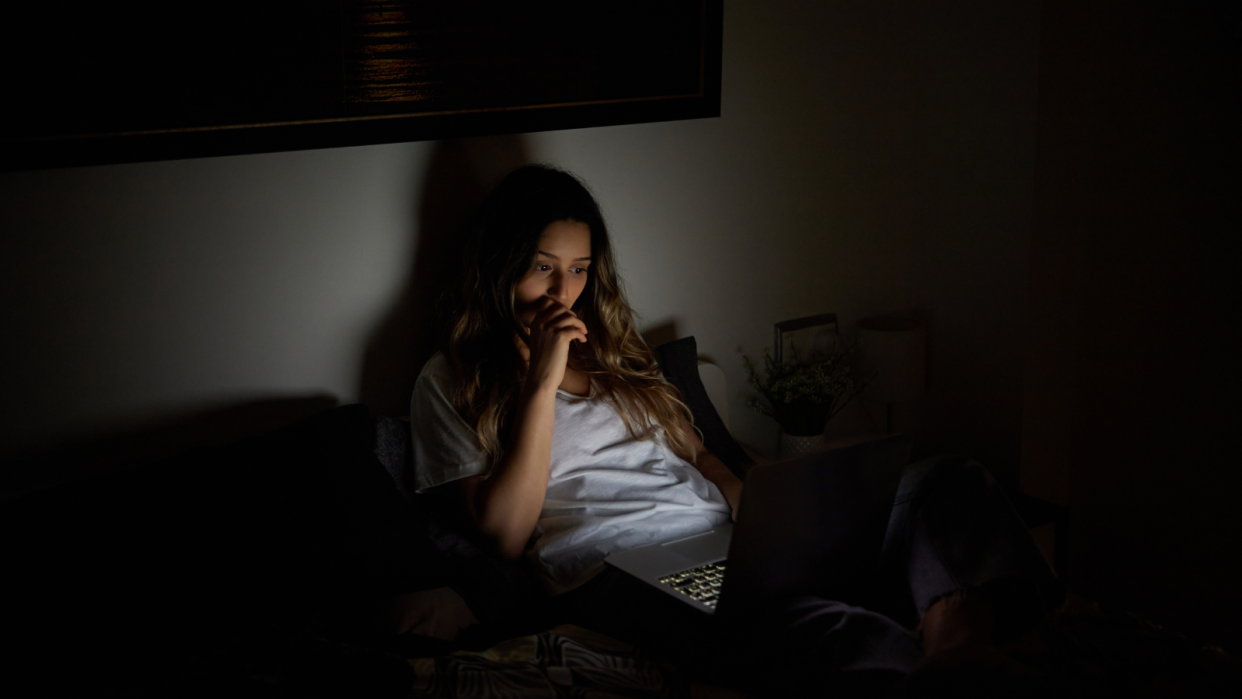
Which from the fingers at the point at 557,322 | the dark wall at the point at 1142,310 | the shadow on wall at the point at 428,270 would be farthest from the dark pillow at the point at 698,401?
the dark wall at the point at 1142,310

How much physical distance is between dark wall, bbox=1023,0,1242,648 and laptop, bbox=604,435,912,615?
1472 millimetres

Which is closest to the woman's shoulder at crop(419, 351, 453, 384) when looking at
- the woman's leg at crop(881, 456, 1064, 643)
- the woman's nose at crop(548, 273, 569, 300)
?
the woman's nose at crop(548, 273, 569, 300)

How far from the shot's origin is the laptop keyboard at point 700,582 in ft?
4.80

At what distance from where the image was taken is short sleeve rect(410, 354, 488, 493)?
1727 millimetres

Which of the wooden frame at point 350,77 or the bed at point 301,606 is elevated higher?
the wooden frame at point 350,77

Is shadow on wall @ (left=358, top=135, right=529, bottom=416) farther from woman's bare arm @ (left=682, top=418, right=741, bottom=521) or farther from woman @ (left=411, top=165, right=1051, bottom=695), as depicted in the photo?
woman's bare arm @ (left=682, top=418, right=741, bottom=521)

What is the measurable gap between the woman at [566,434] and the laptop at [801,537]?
0.23 feet

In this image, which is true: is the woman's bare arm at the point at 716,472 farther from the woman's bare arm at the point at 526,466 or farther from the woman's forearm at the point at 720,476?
the woman's bare arm at the point at 526,466

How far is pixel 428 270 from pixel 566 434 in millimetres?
506

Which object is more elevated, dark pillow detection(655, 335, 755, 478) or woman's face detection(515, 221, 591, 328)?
woman's face detection(515, 221, 591, 328)

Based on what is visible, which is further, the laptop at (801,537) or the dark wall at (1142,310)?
the dark wall at (1142,310)

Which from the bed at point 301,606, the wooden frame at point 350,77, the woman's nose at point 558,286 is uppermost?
the wooden frame at point 350,77

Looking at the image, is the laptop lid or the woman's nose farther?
the woman's nose

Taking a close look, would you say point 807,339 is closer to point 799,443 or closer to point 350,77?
point 799,443
